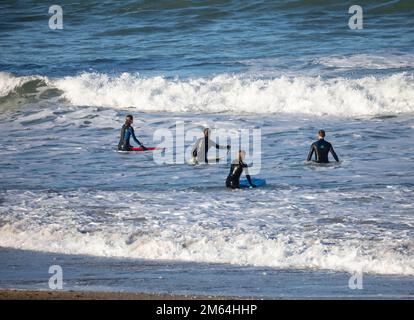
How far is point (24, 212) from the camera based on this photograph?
43.2 ft

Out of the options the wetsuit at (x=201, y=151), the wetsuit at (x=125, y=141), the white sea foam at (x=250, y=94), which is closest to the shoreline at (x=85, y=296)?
the wetsuit at (x=201, y=151)

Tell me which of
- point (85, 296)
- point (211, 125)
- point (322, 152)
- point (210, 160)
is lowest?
point (85, 296)

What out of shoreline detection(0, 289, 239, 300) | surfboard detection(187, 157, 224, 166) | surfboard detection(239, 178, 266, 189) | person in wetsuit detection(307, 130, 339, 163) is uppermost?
person in wetsuit detection(307, 130, 339, 163)

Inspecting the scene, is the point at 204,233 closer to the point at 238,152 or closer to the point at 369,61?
the point at 238,152

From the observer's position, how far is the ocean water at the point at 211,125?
11.5m

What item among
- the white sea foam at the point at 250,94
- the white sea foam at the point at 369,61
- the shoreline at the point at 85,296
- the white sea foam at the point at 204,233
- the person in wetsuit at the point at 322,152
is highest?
the white sea foam at the point at 369,61

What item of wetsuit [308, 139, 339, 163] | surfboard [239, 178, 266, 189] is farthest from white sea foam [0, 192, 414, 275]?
wetsuit [308, 139, 339, 163]

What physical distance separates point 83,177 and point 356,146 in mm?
5467

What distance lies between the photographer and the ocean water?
11516 millimetres

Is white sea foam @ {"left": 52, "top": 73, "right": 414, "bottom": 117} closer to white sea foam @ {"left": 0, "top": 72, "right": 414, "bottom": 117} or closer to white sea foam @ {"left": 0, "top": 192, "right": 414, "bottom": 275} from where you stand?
white sea foam @ {"left": 0, "top": 72, "right": 414, "bottom": 117}

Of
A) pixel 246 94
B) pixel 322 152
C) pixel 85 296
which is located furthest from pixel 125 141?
pixel 85 296

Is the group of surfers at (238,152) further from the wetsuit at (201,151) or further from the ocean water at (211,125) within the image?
A: the ocean water at (211,125)

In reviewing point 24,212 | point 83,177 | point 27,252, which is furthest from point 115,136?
point 27,252

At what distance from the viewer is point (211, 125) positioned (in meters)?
20.7
